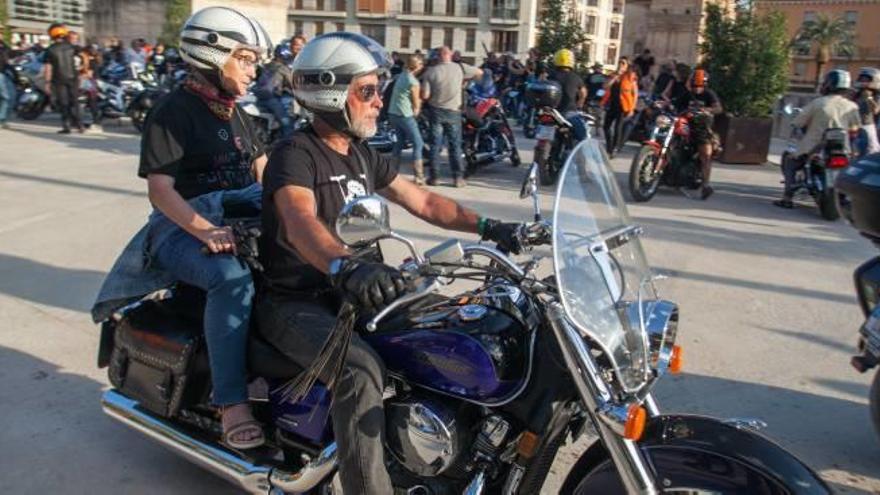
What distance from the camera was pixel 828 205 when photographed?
27.3 ft

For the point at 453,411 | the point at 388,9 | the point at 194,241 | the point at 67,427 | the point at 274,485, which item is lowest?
the point at 67,427

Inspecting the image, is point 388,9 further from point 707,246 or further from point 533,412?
point 533,412

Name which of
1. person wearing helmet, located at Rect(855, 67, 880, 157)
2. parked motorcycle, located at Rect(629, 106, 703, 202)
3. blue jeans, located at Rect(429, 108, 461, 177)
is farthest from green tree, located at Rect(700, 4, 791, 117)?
blue jeans, located at Rect(429, 108, 461, 177)

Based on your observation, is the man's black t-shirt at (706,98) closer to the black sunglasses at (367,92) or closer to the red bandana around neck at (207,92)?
the red bandana around neck at (207,92)

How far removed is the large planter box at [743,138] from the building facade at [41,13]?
28212 mm

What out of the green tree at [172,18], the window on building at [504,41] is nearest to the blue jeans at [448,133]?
the green tree at [172,18]

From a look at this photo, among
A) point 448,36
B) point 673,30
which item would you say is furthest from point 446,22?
point 673,30

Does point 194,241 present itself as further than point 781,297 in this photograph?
No

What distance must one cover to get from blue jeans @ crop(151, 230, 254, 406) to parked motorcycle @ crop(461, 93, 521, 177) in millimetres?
7521

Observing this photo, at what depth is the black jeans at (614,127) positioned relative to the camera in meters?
13.0

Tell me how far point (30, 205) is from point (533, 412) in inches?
280

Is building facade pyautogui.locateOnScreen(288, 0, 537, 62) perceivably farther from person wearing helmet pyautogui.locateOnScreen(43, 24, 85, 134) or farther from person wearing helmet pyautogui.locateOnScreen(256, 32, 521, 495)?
person wearing helmet pyautogui.locateOnScreen(256, 32, 521, 495)

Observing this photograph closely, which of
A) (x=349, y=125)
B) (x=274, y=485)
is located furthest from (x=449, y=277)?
(x=274, y=485)

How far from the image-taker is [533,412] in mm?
2271
